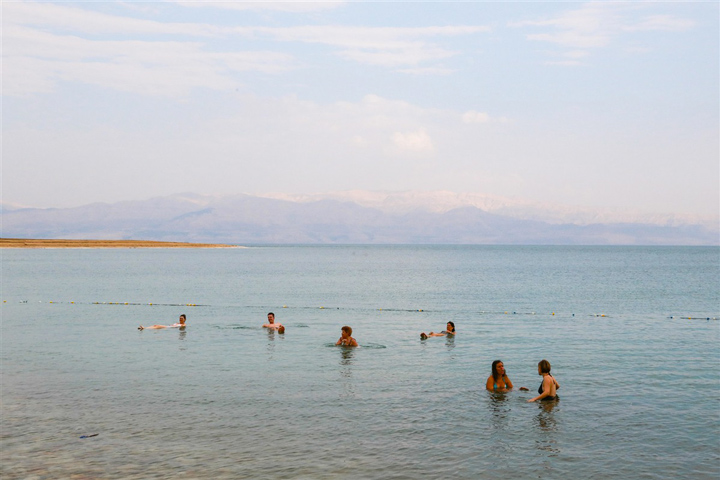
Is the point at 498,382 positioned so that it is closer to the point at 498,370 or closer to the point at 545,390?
the point at 498,370

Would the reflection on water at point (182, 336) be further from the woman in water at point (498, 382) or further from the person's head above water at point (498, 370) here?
the person's head above water at point (498, 370)

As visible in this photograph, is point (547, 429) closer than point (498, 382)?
Yes

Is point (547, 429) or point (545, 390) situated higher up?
point (545, 390)

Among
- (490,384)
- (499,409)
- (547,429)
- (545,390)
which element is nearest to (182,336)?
(490,384)

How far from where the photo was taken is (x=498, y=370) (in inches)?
948

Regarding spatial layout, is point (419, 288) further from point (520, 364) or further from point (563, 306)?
point (520, 364)

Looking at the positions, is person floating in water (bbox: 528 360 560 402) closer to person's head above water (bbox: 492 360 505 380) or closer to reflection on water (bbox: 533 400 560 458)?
reflection on water (bbox: 533 400 560 458)

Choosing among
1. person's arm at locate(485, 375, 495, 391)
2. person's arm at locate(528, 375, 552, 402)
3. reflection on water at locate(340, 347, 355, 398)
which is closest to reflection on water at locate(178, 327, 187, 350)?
reflection on water at locate(340, 347, 355, 398)

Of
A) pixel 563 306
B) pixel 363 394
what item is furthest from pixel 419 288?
pixel 363 394

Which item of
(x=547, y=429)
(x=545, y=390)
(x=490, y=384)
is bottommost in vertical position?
(x=547, y=429)

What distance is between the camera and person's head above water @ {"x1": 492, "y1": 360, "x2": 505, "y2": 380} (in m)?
23.9

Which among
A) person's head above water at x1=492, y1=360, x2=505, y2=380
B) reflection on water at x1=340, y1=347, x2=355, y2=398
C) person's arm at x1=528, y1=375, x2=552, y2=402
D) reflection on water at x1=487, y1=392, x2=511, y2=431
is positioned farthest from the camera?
reflection on water at x1=340, y1=347, x2=355, y2=398

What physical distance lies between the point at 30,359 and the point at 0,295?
4120 centimetres

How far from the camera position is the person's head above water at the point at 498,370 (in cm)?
2393
